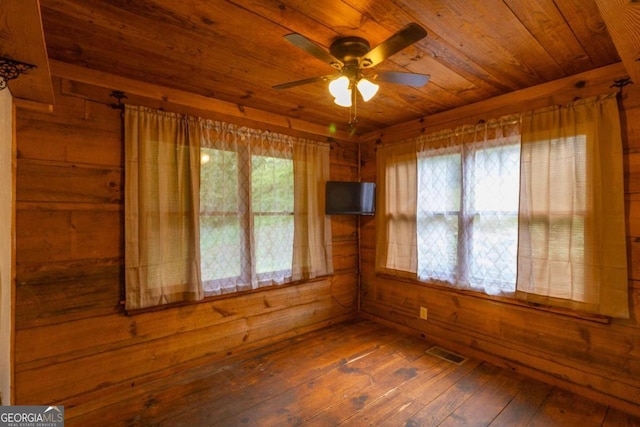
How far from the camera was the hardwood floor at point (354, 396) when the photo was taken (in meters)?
1.88

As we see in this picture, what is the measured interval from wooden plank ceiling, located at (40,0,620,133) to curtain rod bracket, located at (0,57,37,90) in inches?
14.5

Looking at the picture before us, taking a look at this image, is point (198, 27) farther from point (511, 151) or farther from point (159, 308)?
point (511, 151)

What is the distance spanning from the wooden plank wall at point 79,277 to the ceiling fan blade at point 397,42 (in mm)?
1705

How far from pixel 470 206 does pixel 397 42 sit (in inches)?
70.1

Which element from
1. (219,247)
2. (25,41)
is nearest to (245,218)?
(219,247)

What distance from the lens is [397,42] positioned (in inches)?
51.5

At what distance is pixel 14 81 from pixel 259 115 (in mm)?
1716

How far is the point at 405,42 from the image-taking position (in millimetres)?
1304

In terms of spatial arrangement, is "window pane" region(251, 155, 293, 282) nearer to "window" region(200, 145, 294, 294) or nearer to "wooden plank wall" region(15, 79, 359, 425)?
"window" region(200, 145, 294, 294)

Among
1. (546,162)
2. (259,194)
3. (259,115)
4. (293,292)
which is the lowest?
(293,292)

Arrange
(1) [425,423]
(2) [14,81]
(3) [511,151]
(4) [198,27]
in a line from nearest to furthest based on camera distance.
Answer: (2) [14,81] → (4) [198,27] → (1) [425,423] → (3) [511,151]

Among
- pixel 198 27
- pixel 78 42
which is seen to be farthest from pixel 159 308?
pixel 198 27

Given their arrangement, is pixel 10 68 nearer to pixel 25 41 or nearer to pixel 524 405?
pixel 25 41

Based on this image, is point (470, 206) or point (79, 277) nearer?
point (79, 277)
